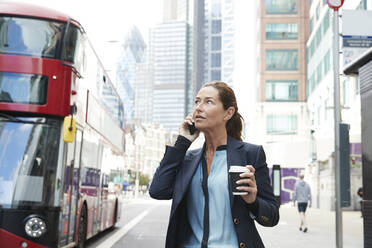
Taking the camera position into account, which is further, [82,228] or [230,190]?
[82,228]

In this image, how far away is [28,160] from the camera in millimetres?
8484

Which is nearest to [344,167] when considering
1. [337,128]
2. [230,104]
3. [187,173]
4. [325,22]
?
[337,128]

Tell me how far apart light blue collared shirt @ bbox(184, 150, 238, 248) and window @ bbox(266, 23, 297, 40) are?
5650 centimetres

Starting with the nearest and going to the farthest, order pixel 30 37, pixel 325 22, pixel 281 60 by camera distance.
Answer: pixel 30 37 < pixel 325 22 < pixel 281 60

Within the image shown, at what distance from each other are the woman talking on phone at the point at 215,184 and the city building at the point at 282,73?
51.9 meters

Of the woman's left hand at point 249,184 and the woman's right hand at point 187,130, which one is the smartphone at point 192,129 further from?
the woman's left hand at point 249,184

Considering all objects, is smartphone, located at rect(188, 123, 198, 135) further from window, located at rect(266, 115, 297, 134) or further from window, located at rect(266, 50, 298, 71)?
window, located at rect(266, 50, 298, 71)

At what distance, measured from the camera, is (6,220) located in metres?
8.28

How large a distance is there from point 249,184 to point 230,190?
6.2 inches

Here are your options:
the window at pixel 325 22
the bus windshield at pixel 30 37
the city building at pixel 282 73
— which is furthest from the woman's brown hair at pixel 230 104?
the city building at pixel 282 73

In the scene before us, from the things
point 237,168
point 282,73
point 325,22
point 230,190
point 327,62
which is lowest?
point 230,190

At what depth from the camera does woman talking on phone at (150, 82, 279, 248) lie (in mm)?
3080

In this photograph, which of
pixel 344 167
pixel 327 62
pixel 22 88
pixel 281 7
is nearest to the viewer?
pixel 22 88

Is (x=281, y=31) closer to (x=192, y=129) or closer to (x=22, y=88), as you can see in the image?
(x=22, y=88)
